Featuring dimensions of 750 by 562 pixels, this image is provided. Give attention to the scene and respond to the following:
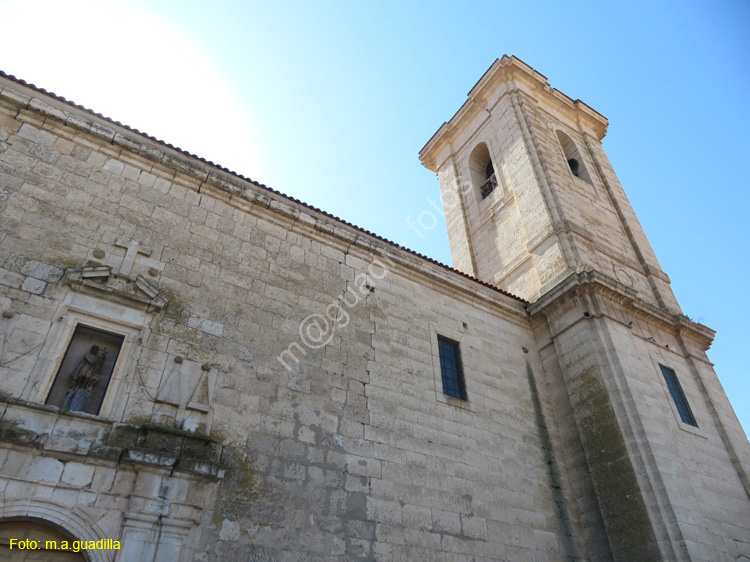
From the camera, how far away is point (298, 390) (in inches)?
282

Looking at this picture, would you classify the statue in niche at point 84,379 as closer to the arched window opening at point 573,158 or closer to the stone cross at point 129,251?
the stone cross at point 129,251

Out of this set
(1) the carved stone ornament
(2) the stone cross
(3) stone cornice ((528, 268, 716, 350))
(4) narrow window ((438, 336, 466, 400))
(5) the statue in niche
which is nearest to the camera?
(5) the statue in niche

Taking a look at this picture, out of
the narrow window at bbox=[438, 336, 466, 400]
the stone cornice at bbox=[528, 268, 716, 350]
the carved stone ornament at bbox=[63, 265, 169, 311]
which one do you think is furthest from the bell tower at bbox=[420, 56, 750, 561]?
the carved stone ornament at bbox=[63, 265, 169, 311]

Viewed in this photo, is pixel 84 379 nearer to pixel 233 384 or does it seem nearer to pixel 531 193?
pixel 233 384

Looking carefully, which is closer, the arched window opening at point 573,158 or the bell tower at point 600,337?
the bell tower at point 600,337

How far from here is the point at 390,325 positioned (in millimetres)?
8891

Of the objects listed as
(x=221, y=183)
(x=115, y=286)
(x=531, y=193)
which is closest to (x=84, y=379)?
(x=115, y=286)

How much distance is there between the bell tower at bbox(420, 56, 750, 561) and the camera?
806cm

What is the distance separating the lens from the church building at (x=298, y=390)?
219 inches

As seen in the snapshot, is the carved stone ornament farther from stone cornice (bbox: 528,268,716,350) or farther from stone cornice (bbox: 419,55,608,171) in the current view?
stone cornice (bbox: 419,55,608,171)

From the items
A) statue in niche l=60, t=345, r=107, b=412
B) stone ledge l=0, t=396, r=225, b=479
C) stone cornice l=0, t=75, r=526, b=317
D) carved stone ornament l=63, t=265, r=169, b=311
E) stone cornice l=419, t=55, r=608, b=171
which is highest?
stone cornice l=419, t=55, r=608, b=171

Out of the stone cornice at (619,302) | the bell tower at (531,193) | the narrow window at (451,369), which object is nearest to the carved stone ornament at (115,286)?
the narrow window at (451,369)

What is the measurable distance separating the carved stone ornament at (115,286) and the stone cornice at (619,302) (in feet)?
24.6

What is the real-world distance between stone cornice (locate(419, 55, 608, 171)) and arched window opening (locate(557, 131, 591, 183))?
1.17 m
